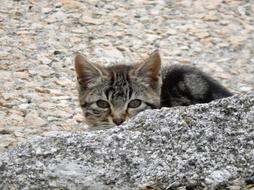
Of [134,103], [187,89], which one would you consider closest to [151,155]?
[134,103]

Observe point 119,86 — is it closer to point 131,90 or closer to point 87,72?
point 131,90

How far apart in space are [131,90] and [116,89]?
0.14m

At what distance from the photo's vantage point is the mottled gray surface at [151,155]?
287 cm

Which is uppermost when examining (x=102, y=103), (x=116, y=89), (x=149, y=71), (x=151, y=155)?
(x=151, y=155)

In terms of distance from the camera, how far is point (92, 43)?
28.1 feet

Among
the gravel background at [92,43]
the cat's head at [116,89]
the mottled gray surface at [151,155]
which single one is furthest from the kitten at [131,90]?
the mottled gray surface at [151,155]

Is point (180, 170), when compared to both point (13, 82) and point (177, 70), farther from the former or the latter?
point (13, 82)

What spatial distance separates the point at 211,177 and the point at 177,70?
3541 mm

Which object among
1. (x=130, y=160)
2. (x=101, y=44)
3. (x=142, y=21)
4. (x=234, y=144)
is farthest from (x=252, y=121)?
(x=142, y=21)

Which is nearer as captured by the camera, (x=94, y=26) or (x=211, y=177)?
(x=211, y=177)

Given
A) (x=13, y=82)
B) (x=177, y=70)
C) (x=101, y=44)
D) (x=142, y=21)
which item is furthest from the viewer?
(x=142, y=21)

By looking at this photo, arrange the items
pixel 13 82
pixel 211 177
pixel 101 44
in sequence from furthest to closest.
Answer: pixel 101 44 → pixel 13 82 → pixel 211 177

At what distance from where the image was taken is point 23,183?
2902 millimetres

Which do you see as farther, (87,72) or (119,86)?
(87,72)
